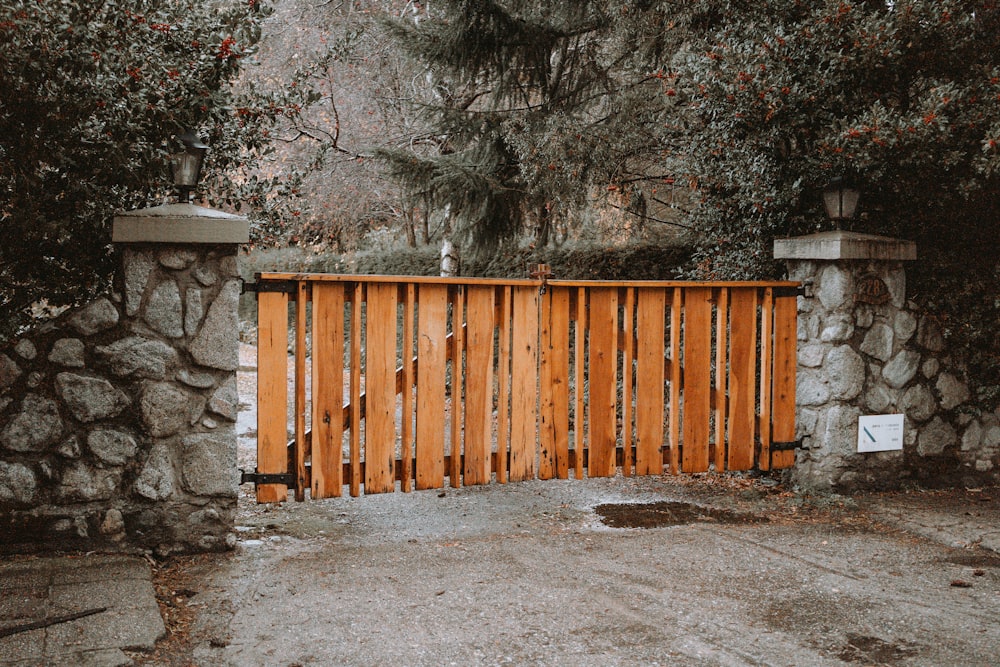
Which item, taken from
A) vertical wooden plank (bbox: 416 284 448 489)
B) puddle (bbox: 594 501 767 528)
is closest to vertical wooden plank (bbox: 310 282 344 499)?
vertical wooden plank (bbox: 416 284 448 489)

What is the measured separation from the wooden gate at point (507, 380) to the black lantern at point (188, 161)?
65 cm

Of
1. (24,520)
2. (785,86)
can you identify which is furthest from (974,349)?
(24,520)

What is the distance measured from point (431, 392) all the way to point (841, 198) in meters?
3.05

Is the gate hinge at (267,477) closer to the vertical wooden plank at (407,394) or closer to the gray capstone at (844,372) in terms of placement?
the vertical wooden plank at (407,394)

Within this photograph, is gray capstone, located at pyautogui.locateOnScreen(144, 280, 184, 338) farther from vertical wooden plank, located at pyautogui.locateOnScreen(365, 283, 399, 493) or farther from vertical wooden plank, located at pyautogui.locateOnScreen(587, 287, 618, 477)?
vertical wooden plank, located at pyautogui.locateOnScreen(587, 287, 618, 477)

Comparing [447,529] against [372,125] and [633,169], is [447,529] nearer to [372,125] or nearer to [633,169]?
[633,169]

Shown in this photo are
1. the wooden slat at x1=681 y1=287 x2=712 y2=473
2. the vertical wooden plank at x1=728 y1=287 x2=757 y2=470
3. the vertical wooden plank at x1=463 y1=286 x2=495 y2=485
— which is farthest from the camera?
the vertical wooden plank at x1=728 y1=287 x2=757 y2=470

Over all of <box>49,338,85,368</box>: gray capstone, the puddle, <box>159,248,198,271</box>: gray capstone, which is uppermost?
<box>159,248,198,271</box>: gray capstone

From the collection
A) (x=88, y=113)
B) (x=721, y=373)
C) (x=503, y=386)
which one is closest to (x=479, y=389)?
(x=503, y=386)

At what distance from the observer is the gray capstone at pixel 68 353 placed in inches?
163

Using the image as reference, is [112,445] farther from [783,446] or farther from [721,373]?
[783,446]

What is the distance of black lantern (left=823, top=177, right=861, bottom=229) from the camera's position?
564 cm

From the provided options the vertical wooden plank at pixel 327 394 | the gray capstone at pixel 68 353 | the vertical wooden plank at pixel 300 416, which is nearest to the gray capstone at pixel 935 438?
the vertical wooden plank at pixel 327 394

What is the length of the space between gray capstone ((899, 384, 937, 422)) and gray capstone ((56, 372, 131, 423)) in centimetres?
503
